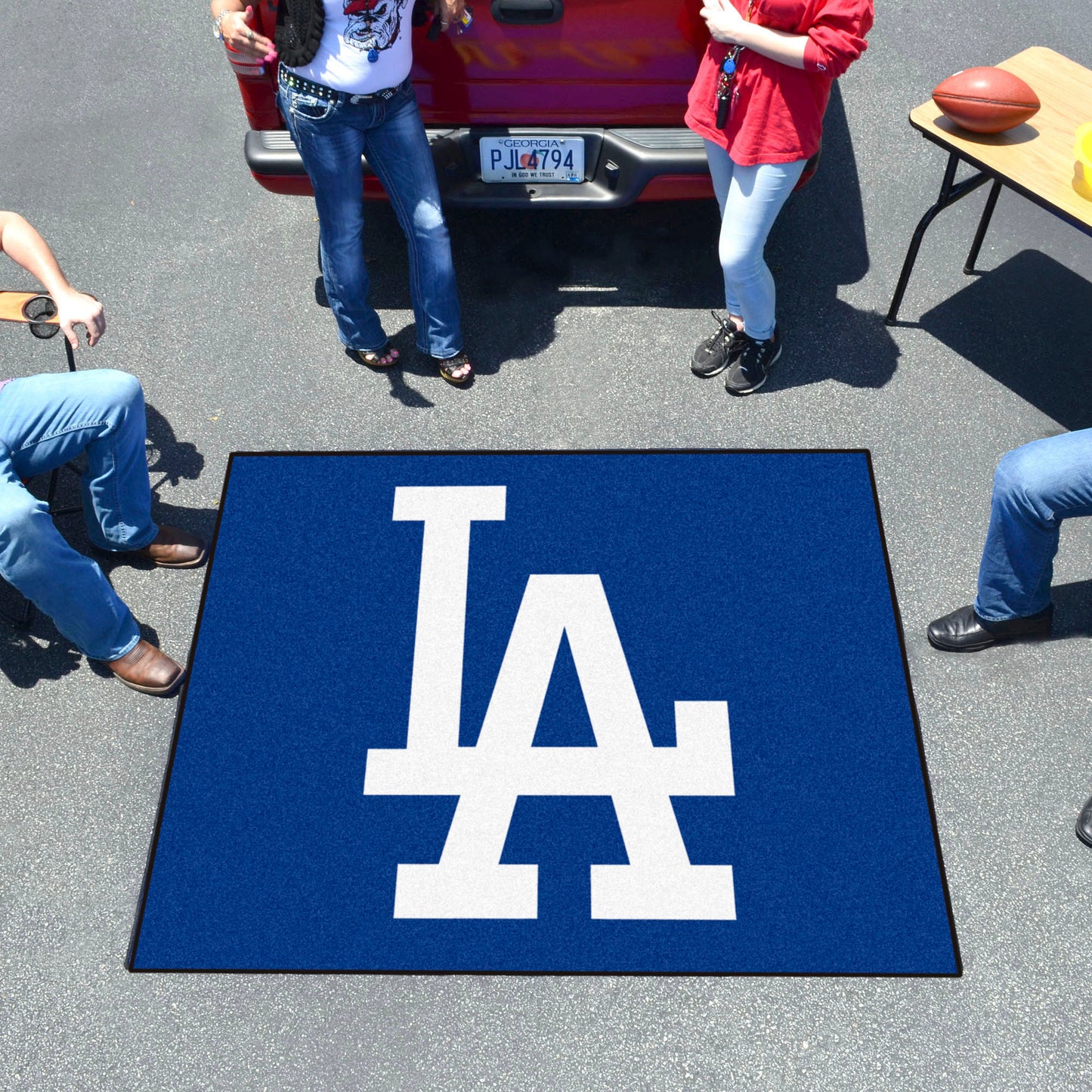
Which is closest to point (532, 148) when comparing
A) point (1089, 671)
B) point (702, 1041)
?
point (1089, 671)

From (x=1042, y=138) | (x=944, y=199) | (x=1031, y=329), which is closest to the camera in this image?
(x=1042, y=138)

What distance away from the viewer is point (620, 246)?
4320mm

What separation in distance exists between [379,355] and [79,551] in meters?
1.22

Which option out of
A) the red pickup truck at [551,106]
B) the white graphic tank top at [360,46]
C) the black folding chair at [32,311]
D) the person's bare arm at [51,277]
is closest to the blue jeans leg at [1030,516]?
the red pickup truck at [551,106]

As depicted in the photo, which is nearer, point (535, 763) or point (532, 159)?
point (535, 763)

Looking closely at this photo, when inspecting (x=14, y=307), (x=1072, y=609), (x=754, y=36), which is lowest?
(x=1072, y=609)

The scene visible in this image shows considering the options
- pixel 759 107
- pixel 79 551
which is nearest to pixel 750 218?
pixel 759 107

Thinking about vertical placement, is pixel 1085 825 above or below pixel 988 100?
below

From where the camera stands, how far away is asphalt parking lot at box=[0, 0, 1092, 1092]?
2725 millimetres

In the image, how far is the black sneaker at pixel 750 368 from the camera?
383cm

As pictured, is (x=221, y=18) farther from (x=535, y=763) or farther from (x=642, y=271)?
(x=535, y=763)

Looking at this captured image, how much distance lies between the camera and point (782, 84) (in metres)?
3.05

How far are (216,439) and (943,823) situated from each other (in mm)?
2638

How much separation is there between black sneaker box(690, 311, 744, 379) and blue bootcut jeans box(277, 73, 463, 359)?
858 mm
